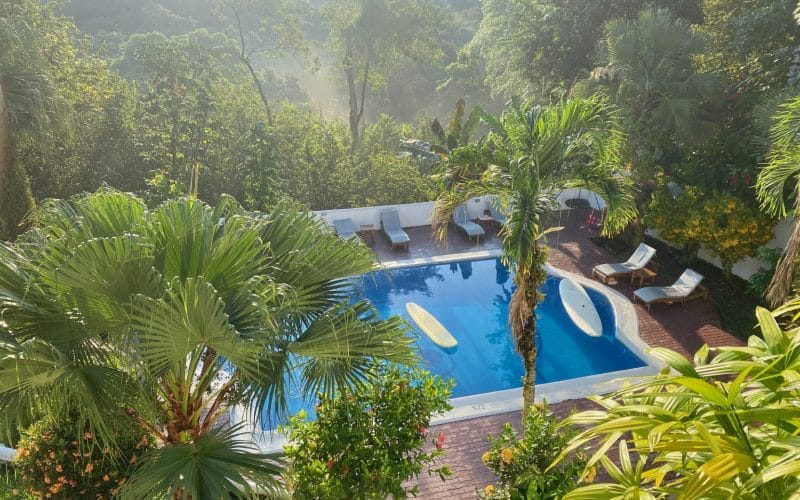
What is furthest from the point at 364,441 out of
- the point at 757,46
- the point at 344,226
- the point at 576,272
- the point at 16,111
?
the point at 757,46

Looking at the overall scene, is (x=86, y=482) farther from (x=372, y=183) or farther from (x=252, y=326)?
(x=372, y=183)

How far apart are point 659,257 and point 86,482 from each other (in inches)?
541

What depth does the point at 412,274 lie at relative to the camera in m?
14.6

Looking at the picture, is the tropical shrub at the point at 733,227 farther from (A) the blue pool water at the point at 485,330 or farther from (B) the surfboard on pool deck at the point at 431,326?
(B) the surfboard on pool deck at the point at 431,326

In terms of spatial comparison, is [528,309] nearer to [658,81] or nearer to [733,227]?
[733,227]

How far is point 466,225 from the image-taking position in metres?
16.7

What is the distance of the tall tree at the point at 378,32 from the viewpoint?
2606cm

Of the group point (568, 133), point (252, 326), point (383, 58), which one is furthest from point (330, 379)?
point (383, 58)

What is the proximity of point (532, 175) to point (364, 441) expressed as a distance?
367 cm

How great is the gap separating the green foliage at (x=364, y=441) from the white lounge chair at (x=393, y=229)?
412 inches

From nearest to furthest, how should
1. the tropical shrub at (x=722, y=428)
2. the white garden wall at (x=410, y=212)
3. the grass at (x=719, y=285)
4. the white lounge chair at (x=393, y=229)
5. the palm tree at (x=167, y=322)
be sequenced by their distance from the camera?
the tropical shrub at (x=722, y=428), the palm tree at (x=167, y=322), the grass at (x=719, y=285), the white lounge chair at (x=393, y=229), the white garden wall at (x=410, y=212)

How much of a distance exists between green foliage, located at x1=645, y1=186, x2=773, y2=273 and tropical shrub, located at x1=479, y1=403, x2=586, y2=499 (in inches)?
310

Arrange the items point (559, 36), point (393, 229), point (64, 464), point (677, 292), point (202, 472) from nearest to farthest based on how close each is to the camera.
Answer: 1. point (202, 472)
2. point (64, 464)
3. point (677, 292)
4. point (393, 229)
5. point (559, 36)

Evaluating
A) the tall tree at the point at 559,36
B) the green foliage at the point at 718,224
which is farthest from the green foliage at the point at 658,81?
the tall tree at the point at 559,36
